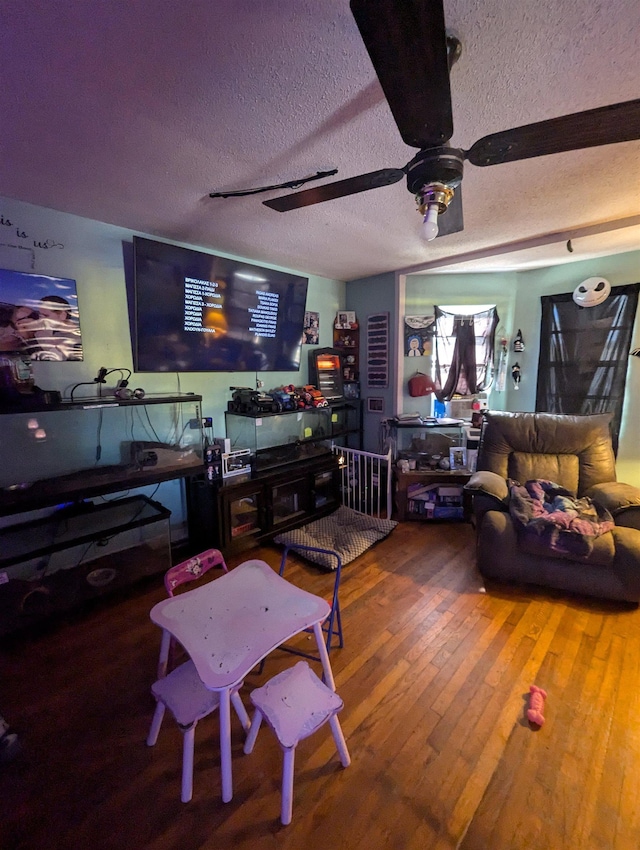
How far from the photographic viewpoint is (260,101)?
117 cm

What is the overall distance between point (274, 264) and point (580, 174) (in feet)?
7.37

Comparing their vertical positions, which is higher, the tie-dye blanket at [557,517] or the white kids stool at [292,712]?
the tie-dye blanket at [557,517]

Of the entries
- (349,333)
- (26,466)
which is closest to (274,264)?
(349,333)

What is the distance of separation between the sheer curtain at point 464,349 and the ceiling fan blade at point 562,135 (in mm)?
2665

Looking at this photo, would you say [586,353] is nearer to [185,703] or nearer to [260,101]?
[260,101]

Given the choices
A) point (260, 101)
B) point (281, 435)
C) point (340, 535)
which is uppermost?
point (260, 101)

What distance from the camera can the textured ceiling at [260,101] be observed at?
90 cm

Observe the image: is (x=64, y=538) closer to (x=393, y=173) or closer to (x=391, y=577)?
(x=391, y=577)

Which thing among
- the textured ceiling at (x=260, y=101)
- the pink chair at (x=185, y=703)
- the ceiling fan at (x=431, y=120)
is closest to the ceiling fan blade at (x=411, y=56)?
the ceiling fan at (x=431, y=120)

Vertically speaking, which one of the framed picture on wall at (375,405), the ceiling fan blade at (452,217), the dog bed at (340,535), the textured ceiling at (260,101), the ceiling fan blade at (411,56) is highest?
the textured ceiling at (260,101)

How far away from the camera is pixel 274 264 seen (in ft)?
10.3

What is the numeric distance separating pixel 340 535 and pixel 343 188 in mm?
2402

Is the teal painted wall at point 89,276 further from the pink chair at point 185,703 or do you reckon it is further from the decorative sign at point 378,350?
the decorative sign at point 378,350

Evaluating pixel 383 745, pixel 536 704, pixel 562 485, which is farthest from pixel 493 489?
pixel 383 745
